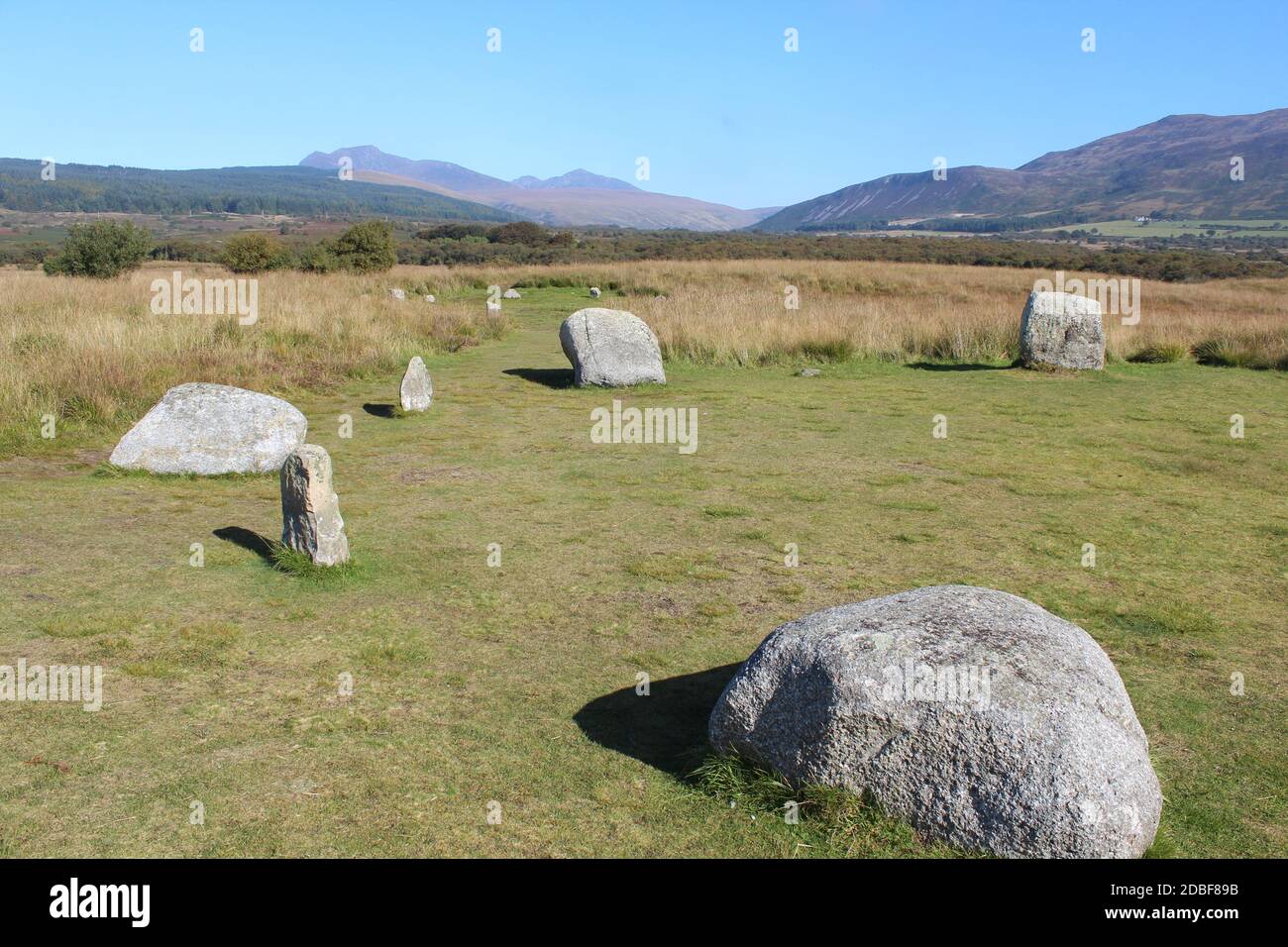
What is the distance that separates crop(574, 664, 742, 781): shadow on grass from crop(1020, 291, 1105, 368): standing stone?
1302cm

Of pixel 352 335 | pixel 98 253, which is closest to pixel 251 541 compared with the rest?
pixel 352 335

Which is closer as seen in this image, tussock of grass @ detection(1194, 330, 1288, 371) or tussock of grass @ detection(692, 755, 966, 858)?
tussock of grass @ detection(692, 755, 966, 858)

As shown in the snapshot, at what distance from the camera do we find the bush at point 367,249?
33062 mm

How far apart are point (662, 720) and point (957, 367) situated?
14060 millimetres

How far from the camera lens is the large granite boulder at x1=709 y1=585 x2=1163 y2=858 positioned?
3.39 m

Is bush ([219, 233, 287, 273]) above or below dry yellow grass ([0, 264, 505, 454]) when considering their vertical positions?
above

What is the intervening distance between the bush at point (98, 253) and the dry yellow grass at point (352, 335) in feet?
5.38

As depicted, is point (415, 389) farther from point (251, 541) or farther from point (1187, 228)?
point (1187, 228)

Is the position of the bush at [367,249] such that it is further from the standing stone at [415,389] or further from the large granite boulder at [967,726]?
the large granite boulder at [967,726]

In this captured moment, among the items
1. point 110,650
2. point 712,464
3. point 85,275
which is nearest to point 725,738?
point 110,650

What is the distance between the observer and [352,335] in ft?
55.9

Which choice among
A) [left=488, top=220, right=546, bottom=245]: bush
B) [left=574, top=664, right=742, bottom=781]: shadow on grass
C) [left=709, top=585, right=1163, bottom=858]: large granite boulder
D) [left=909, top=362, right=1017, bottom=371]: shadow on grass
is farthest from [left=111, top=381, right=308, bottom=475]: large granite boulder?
[left=488, top=220, right=546, bottom=245]: bush

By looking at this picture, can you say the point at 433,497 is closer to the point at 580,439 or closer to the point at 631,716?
the point at 580,439

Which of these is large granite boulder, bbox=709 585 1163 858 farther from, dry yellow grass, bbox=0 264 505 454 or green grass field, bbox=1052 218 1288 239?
green grass field, bbox=1052 218 1288 239
